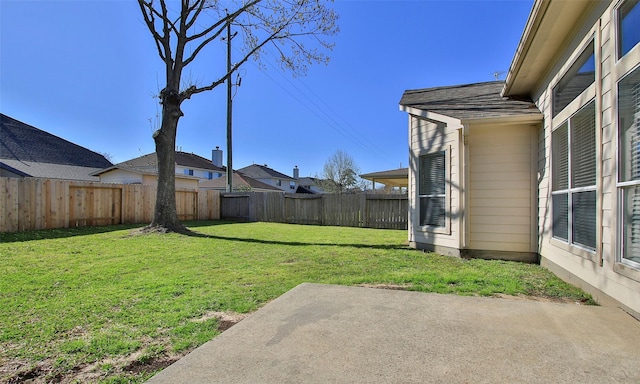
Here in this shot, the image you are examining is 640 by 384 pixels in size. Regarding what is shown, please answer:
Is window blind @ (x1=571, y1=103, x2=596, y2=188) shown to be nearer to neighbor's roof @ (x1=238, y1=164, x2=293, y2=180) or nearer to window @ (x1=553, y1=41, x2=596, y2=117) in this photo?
window @ (x1=553, y1=41, x2=596, y2=117)

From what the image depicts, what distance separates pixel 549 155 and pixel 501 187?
1.13m

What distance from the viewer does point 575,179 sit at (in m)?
3.98

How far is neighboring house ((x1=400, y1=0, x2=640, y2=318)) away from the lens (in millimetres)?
2865

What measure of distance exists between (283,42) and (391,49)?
481 cm

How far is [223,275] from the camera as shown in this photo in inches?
182

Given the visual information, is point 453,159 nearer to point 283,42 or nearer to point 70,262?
point 70,262

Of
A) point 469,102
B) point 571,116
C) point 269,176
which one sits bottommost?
point 571,116

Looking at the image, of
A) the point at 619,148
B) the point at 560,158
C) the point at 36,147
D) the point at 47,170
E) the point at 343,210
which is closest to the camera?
the point at 619,148

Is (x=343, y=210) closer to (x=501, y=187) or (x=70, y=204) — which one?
(x=501, y=187)

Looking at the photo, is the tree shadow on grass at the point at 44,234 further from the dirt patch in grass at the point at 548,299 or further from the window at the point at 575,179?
the window at the point at 575,179

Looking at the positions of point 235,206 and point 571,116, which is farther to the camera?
point 235,206

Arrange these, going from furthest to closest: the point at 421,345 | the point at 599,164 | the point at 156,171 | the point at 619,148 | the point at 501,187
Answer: the point at 156,171, the point at 501,187, the point at 599,164, the point at 619,148, the point at 421,345

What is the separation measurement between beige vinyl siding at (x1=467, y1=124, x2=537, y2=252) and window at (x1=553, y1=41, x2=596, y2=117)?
1.09 metres

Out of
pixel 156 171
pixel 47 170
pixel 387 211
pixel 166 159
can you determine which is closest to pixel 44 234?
pixel 166 159
